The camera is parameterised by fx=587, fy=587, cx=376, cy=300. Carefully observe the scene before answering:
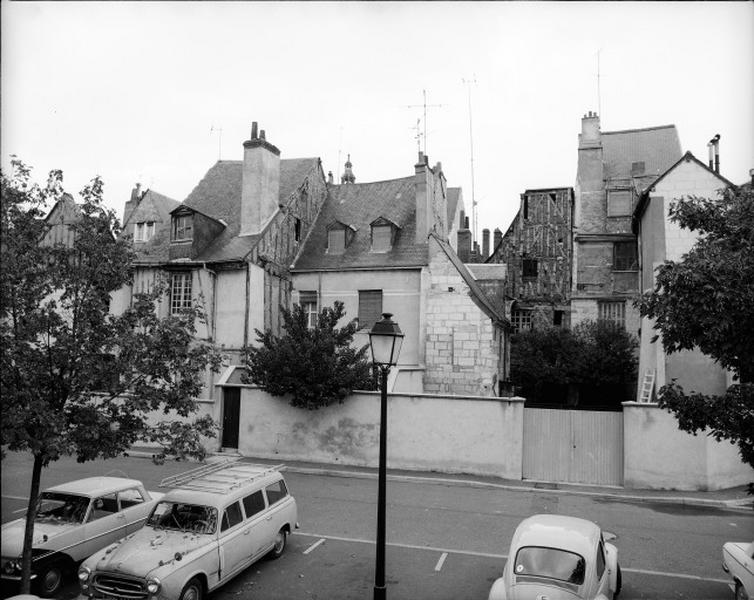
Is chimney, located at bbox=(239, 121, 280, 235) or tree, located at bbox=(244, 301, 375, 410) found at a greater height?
chimney, located at bbox=(239, 121, 280, 235)

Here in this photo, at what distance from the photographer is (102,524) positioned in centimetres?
976

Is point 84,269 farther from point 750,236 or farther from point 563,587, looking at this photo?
point 750,236

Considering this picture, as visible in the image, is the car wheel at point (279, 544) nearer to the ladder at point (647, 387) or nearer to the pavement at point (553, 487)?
the pavement at point (553, 487)

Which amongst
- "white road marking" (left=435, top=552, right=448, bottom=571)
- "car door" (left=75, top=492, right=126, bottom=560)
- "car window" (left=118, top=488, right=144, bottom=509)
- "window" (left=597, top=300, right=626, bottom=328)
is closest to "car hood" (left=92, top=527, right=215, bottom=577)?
"car door" (left=75, top=492, right=126, bottom=560)

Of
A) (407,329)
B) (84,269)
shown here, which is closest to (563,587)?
(84,269)

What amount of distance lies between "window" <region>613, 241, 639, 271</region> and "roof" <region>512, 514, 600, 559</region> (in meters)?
28.1

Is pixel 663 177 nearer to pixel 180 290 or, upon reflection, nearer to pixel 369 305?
pixel 369 305

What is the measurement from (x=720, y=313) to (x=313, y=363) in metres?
12.7

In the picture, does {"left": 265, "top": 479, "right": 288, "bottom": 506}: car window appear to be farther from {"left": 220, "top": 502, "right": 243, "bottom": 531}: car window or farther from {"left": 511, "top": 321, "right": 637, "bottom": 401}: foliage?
{"left": 511, "top": 321, "right": 637, "bottom": 401}: foliage

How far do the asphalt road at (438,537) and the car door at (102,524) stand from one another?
0.70 m

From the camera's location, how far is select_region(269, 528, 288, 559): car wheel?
10344 millimetres

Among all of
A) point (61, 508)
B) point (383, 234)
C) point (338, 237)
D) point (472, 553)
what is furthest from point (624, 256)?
point (61, 508)

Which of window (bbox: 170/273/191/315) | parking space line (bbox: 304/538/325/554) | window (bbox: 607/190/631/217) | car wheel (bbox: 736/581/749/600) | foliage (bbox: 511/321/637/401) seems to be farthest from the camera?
window (bbox: 607/190/631/217)

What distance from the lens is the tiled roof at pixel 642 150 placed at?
35.8 m
